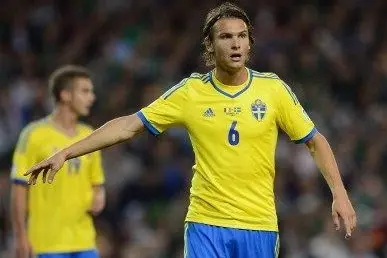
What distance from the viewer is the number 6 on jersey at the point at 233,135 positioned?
24.5ft

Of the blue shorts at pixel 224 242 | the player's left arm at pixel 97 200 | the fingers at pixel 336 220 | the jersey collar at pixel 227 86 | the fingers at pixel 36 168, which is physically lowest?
the blue shorts at pixel 224 242

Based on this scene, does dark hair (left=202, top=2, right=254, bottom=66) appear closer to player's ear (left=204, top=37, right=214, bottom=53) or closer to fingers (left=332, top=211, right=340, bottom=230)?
player's ear (left=204, top=37, right=214, bottom=53)

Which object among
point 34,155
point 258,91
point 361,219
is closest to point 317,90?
point 361,219

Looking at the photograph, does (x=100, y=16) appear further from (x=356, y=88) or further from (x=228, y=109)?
(x=228, y=109)

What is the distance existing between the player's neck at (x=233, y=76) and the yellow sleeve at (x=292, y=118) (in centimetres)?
23

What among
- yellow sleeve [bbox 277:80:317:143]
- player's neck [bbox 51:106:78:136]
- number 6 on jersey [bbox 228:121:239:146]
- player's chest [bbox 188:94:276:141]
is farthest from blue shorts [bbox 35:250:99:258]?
yellow sleeve [bbox 277:80:317:143]

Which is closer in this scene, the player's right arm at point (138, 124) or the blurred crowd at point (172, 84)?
the player's right arm at point (138, 124)

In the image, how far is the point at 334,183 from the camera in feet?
24.1

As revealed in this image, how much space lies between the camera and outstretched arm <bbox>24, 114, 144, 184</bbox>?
713cm

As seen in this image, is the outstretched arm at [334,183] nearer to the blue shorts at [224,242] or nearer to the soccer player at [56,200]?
the blue shorts at [224,242]

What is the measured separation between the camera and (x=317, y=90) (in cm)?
1622

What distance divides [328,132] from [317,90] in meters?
0.86

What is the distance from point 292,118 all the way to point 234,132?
1.16 ft

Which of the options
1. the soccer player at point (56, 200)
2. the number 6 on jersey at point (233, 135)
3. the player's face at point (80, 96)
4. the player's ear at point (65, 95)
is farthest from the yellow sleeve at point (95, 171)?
the number 6 on jersey at point (233, 135)
